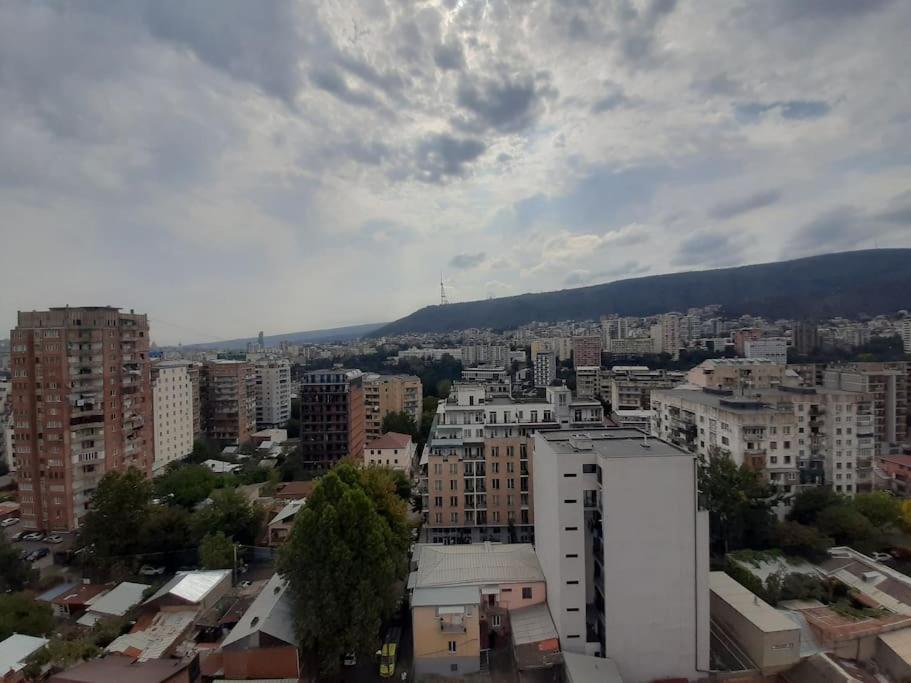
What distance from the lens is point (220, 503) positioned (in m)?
13.9

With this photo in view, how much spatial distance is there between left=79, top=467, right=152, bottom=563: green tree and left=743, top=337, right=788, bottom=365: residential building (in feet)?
149

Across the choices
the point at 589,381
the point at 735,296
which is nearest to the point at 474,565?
the point at 589,381

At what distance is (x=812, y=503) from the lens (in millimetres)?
13898

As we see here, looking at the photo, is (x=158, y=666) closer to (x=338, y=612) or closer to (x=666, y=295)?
(x=338, y=612)

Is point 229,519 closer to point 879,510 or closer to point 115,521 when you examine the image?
point 115,521

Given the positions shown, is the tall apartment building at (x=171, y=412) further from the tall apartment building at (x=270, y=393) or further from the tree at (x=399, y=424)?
the tall apartment building at (x=270, y=393)

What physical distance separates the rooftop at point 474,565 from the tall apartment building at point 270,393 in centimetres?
3079

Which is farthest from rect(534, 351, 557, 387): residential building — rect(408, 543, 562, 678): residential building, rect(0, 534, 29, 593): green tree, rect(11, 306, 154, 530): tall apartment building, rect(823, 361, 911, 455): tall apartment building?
rect(0, 534, 29, 593): green tree

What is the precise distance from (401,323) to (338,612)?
161 meters

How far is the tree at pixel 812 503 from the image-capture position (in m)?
13.8

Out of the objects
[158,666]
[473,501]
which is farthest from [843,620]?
[158,666]

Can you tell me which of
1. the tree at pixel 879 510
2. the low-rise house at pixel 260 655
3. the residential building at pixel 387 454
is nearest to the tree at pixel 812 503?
the tree at pixel 879 510

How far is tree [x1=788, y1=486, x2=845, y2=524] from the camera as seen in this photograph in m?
13.8

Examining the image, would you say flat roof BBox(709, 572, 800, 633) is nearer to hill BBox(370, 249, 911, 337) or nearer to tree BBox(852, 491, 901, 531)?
tree BBox(852, 491, 901, 531)
